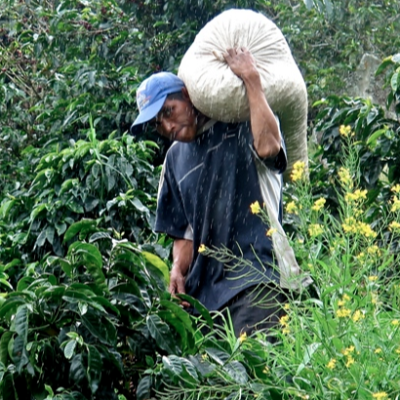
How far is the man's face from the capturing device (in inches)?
167

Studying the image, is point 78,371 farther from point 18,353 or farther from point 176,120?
point 176,120

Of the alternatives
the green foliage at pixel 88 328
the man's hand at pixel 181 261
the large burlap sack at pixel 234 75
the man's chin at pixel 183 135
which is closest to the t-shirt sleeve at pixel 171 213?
the man's hand at pixel 181 261

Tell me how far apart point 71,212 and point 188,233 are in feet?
4.72

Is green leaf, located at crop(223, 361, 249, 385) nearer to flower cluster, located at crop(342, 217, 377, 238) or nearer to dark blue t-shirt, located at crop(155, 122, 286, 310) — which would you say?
flower cluster, located at crop(342, 217, 377, 238)

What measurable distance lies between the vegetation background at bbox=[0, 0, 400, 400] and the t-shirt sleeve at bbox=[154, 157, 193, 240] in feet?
0.93

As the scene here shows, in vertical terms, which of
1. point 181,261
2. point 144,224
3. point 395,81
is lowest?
point 144,224

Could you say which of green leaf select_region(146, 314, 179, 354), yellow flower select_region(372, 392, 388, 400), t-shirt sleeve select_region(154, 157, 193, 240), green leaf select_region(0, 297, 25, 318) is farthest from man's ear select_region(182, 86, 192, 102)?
yellow flower select_region(372, 392, 388, 400)

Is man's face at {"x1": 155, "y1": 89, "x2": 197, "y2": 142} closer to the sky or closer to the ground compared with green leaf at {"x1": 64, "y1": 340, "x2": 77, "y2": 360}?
Result: closer to the sky

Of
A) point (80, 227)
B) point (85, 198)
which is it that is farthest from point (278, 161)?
point (85, 198)

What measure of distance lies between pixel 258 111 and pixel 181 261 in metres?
0.82

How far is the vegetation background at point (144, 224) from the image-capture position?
113 inches

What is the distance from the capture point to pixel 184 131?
4242mm

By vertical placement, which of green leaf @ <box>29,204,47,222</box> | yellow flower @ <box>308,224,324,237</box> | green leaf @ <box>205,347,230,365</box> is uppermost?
yellow flower @ <box>308,224,324,237</box>

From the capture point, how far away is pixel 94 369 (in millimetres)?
2887
